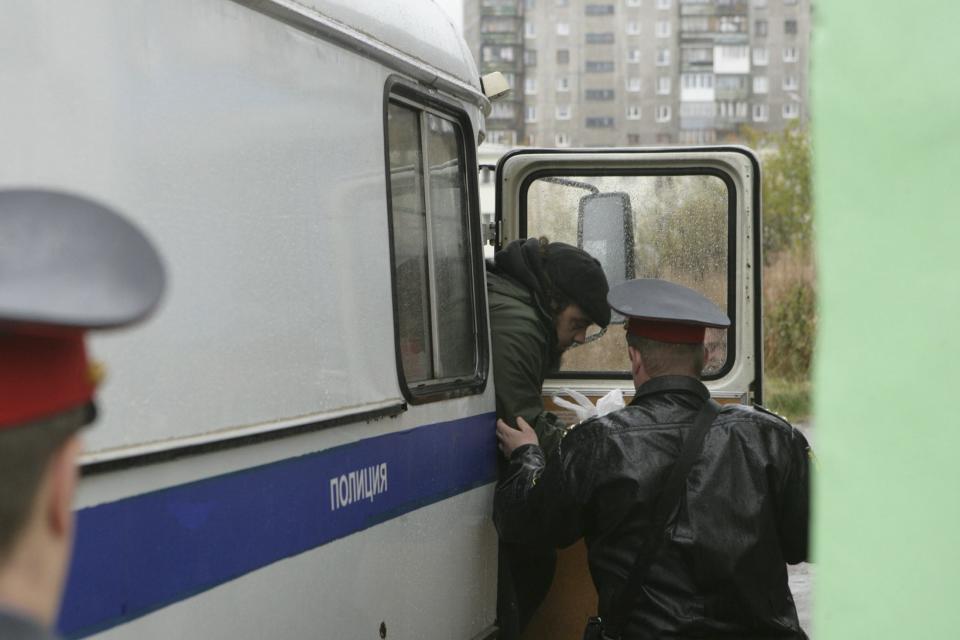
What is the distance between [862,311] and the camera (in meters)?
1.43

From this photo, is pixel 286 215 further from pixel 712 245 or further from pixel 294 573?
pixel 712 245

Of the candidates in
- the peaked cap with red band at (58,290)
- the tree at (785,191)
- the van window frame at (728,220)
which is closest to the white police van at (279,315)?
the van window frame at (728,220)

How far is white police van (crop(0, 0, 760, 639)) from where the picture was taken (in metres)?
2.51

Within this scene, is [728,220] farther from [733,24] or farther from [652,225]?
[733,24]

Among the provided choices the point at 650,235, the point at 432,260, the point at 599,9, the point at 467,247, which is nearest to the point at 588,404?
the point at 650,235

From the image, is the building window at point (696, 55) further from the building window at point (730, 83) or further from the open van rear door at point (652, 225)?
the open van rear door at point (652, 225)

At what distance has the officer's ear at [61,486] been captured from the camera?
1104mm

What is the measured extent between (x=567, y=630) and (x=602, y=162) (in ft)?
Result: 6.15

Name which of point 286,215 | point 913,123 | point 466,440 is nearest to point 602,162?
point 466,440

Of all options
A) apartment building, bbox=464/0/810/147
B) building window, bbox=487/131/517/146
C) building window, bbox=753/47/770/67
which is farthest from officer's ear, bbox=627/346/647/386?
building window, bbox=753/47/770/67

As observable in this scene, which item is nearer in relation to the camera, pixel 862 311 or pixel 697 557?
pixel 862 311

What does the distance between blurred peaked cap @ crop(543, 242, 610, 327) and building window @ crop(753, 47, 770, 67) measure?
3706 inches

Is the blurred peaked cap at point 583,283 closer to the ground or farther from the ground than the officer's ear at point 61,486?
closer to the ground

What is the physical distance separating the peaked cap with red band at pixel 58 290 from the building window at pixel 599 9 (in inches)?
3929
